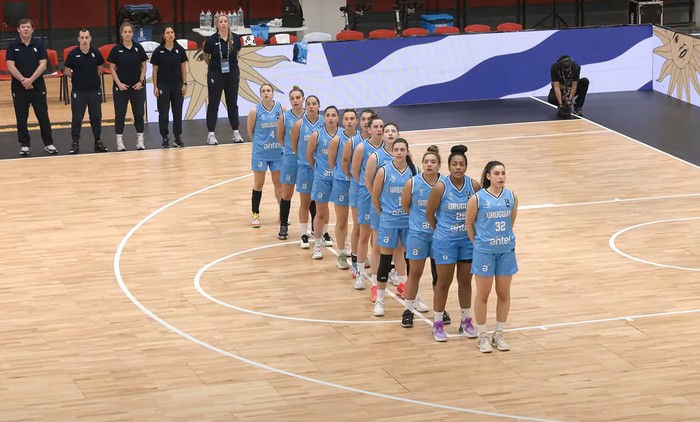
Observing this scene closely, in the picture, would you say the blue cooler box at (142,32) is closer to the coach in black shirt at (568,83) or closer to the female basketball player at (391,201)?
the coach in black shirt at (568,83)

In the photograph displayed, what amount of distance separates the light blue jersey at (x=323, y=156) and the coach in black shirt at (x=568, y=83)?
8985mm

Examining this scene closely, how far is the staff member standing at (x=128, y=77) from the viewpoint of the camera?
64.2 feet

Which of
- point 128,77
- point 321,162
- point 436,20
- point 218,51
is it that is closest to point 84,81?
point 128,77

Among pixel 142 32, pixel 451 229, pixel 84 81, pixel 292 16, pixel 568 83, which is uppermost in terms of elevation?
pixel 292 16

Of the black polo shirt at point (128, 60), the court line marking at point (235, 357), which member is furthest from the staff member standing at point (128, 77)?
the court line marking at point (235, 357)

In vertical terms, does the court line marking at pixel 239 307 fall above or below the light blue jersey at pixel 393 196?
below

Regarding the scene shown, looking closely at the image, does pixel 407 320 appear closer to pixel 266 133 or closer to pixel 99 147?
pixel 266 133

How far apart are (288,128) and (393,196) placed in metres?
2.97

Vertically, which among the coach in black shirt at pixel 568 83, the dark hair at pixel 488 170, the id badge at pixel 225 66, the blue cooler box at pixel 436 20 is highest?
the blue cooler box at pixel 436 20

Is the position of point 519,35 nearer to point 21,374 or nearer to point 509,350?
point 509,350

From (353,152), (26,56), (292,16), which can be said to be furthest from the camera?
(292,16)

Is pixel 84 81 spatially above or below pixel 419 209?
above

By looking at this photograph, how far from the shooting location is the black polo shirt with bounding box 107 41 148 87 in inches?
771

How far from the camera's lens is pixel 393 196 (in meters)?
12.3
